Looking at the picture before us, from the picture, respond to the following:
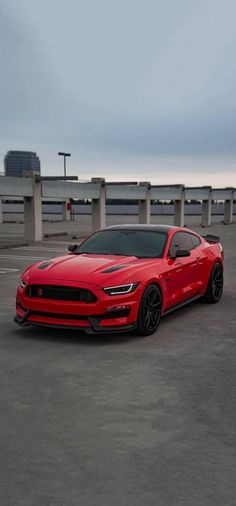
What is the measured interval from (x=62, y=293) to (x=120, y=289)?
70 cm

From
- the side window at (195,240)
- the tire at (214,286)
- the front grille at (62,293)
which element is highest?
the side window at (195,240)

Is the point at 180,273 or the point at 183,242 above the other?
the point at 183,242

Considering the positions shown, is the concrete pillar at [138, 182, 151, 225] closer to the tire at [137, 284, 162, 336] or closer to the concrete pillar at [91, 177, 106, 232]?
the concrete pillar at [91, 177, 106, 232]

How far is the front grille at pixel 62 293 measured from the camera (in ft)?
18.9

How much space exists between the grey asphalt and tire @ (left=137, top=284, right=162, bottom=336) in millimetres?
142

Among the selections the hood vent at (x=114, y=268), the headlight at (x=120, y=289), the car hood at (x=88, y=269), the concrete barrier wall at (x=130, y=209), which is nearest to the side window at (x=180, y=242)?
the car hood at (x=88, y=269)

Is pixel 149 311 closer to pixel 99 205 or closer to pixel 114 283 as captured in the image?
pixel 114 283

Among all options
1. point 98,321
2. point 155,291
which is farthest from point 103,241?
point 98,321

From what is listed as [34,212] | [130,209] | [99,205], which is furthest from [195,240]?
[130,209]

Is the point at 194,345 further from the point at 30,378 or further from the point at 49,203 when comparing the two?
the point at 49,203

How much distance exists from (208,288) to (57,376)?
4.19 meters

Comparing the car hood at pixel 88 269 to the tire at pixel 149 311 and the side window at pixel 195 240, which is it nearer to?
the tire at pixel 149 311

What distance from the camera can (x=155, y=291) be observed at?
6379mm

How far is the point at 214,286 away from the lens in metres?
8.45
